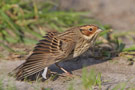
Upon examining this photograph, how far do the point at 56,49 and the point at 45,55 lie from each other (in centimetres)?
18

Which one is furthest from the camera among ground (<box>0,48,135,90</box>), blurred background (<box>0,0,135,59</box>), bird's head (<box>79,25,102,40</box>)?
blurred background (<box>0,0,135,59</box>)

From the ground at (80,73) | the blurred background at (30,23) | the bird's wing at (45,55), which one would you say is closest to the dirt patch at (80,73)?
the ground at (80,73)

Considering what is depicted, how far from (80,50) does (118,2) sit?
5222 mm

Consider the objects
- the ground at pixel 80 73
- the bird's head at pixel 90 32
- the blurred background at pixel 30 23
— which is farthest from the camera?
the blurred background at pixel 30 23

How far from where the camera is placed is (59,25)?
6.69 m

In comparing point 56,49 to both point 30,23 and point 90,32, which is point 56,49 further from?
point 30,23

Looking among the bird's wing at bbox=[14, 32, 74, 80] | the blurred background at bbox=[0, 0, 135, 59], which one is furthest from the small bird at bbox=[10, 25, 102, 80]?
the blurred background at bbox=[0, 0, 135, 59]

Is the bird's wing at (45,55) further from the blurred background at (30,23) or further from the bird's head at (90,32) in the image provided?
the blurred background at (30,23)

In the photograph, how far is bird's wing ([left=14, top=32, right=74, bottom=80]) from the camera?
403 centimetres

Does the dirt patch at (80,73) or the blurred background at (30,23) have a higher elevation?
the blurred background at (30,23)

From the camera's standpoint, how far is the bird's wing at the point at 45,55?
403cm

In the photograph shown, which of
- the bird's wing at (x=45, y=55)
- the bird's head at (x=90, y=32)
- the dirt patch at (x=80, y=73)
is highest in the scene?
the bird's head at (x=90, y=32)

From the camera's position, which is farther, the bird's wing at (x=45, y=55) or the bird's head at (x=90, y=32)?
the bird's head at (x=90, y=32)

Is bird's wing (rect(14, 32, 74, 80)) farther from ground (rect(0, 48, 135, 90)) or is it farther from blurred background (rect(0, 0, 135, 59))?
blurred background (rect(0, 0, 135, 59))
